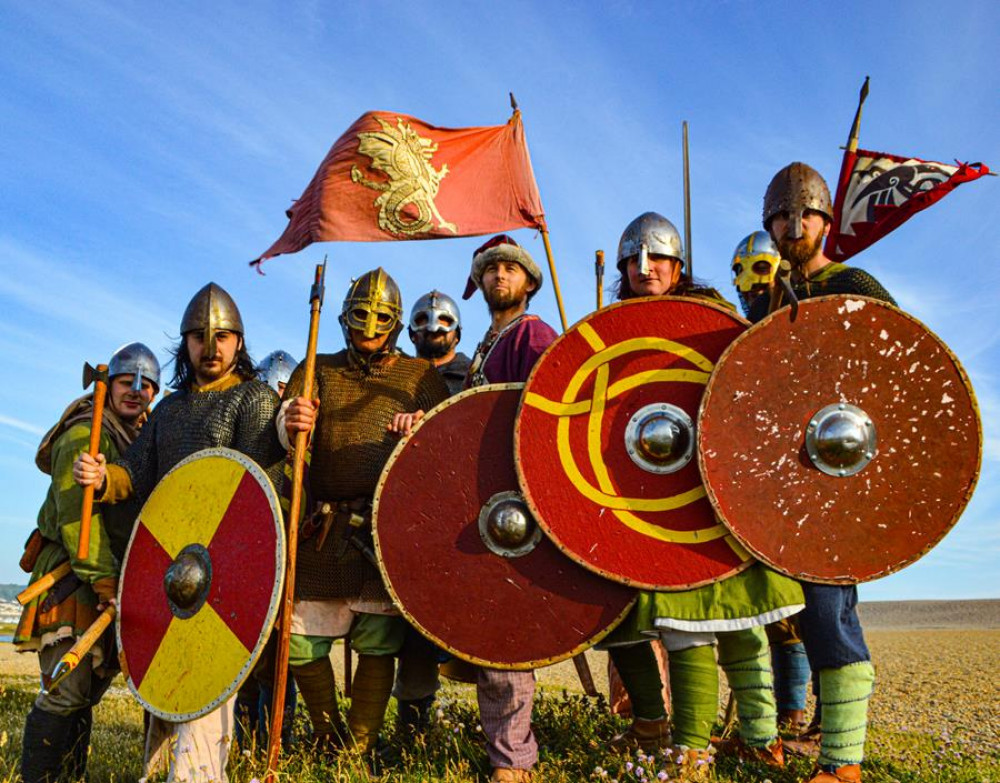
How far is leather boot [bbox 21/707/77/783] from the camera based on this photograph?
12.2 feet

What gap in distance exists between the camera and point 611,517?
3.12m

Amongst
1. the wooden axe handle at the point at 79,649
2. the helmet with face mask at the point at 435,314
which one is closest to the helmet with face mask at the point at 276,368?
the helmet with face mask at the point at 435,314

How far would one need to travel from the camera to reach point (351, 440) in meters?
3.86

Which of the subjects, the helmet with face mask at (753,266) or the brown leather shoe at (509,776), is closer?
the brown leather shoe at (509,776)

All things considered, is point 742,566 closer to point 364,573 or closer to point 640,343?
point 640,343

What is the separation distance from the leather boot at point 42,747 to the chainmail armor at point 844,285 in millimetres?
3685

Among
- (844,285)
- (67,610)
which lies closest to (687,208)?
(844,285)

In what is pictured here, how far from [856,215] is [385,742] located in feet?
11.5

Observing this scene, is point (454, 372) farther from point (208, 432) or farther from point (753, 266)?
point (753, 266)

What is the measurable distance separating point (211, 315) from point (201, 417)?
53 centimetres

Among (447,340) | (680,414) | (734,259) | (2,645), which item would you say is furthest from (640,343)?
(2,645)

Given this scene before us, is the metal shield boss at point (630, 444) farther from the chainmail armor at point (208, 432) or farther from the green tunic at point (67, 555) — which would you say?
the green tunic at point (67, 555)

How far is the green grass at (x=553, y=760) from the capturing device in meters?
3.22

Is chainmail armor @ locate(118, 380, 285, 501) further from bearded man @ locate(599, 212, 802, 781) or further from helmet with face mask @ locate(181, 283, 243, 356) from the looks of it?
bearded man @ locate(599, 212, 802, 781)
